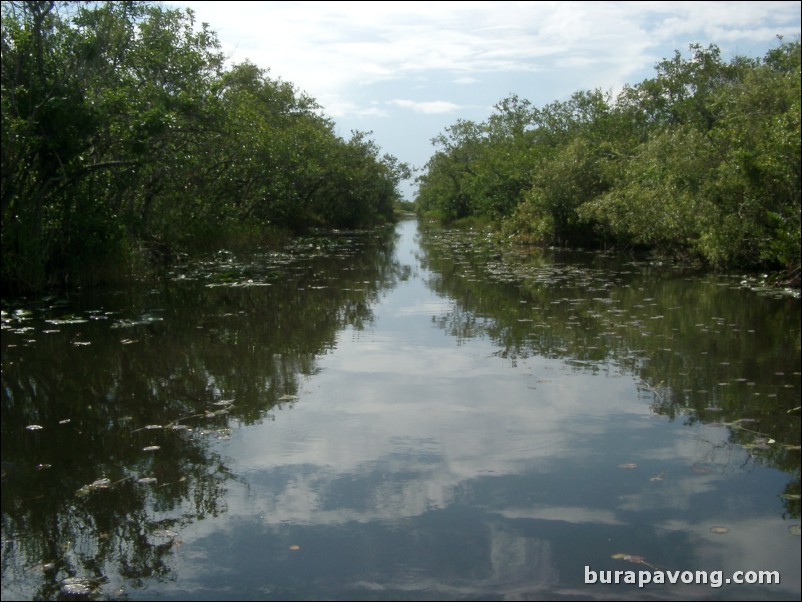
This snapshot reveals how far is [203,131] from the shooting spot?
18859 millimetres

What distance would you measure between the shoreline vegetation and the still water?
404 centimetres

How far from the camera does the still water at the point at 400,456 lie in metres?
4.66

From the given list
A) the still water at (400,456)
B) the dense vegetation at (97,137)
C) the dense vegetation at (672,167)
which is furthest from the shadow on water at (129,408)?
the dense vegetation at (672,167)

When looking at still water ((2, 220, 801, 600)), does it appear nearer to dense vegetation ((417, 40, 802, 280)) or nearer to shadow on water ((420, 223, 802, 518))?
shadow on water ((420, 223, 802, 518))

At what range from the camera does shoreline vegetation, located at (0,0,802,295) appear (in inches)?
625

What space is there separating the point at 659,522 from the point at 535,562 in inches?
42.6

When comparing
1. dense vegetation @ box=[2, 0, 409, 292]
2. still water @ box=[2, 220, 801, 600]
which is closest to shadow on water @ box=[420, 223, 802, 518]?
still water @ box=[2, 220, 801, 600]

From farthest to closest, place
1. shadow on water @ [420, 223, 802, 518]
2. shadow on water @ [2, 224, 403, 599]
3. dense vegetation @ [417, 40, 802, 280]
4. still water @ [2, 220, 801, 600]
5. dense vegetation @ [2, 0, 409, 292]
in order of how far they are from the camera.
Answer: dense vegetation @ [417, 40, 802, 280] → dense vegetation @ [2, 0, 409, 292] → shadow on water @ [420, 223, 802, 518] → shadow on water @ [2, 224, 403, 599] → still water @ [2, 220, 801, 600]

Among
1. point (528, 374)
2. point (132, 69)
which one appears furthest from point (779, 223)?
point (132, 69)

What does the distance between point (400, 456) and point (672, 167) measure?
746 inches

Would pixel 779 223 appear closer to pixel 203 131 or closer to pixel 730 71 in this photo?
pixel 203 131

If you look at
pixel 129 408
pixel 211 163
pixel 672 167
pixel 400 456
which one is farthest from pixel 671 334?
pixel 211 163

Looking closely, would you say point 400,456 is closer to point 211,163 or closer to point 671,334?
point 671,334

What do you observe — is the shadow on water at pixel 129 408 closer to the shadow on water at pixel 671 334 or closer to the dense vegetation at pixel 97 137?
the dense vegetation at pixel 97 137
